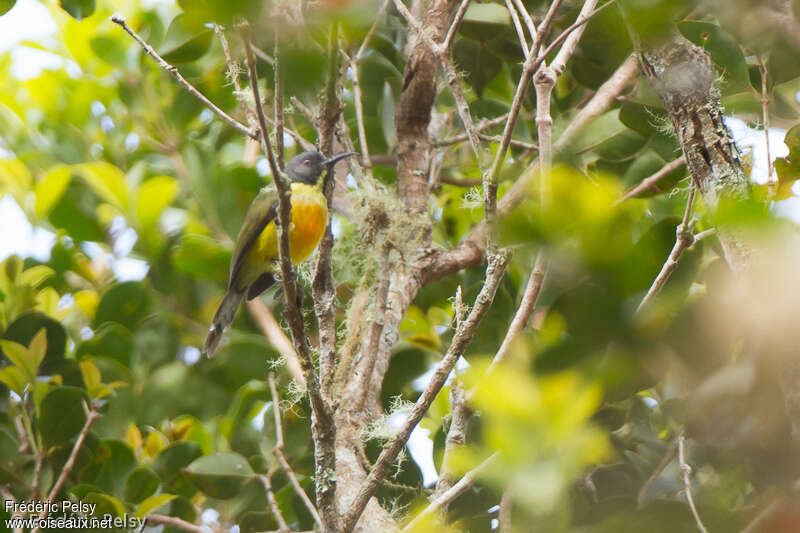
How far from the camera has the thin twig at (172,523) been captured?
8.59 ft

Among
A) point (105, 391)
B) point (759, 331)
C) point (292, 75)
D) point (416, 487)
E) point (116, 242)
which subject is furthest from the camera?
point (116, 242)

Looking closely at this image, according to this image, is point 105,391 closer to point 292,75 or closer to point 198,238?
point 198,238

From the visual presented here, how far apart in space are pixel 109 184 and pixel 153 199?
0.23 metres

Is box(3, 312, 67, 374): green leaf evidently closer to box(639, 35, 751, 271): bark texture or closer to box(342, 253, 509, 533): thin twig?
box(342, 253, 509, 533): thin twig

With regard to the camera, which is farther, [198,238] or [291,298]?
[198,238]

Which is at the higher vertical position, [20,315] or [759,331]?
[20,315]

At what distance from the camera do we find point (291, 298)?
2.12 m

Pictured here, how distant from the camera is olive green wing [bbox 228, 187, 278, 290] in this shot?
11.9 feet

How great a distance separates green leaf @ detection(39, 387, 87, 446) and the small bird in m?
0.58

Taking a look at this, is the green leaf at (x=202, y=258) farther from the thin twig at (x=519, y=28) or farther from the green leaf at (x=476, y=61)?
the thin twig at (x=519, y=28)

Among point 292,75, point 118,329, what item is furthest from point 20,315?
point 292,75

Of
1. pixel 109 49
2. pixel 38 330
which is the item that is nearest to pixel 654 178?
pixel 38 330

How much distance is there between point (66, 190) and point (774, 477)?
144 inches

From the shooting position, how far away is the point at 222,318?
357 centimetres
